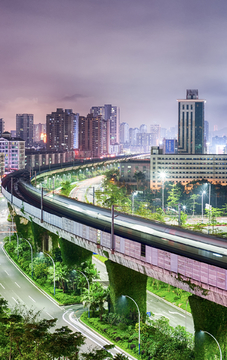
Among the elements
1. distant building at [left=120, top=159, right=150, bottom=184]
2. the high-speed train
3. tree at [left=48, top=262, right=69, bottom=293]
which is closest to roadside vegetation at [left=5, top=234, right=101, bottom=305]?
tree at [left=48, top=262, right=69, bottom=293]

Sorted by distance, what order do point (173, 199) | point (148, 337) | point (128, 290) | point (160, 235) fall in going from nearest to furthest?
point (148, 337), point (128, 290), point (160, 235), point (173, 199)

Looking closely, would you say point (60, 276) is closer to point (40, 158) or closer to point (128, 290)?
point (128, 290)

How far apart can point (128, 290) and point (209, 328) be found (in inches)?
311

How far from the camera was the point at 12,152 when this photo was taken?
139 m

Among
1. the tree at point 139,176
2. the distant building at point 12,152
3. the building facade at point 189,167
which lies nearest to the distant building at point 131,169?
the tree at point 139,176

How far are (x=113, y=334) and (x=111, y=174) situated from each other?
10695 centimetres

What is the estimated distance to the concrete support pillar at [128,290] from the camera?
89.0ft

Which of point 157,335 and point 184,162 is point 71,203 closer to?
point 157,335

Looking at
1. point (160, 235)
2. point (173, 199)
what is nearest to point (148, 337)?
point (160, 235)

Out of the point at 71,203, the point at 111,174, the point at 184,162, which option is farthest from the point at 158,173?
the point at 71,203

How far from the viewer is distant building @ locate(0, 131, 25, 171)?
137 m

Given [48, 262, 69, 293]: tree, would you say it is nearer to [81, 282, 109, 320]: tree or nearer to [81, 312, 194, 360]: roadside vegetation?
[81, 282, 109, 320]: tree

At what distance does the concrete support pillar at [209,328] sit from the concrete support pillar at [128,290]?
6657 mm

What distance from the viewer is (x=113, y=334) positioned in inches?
1035
